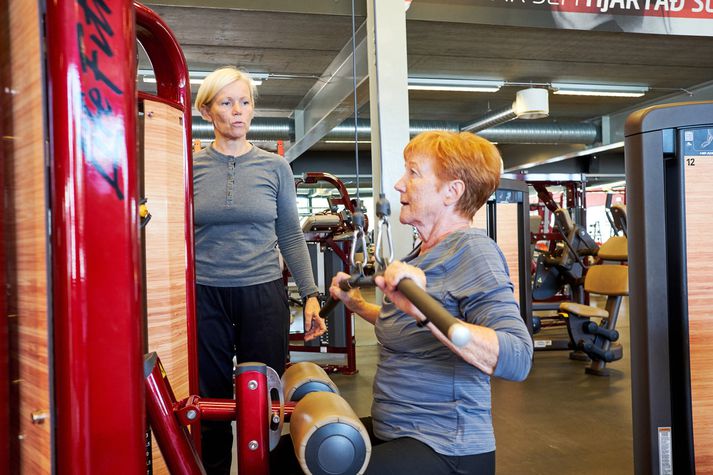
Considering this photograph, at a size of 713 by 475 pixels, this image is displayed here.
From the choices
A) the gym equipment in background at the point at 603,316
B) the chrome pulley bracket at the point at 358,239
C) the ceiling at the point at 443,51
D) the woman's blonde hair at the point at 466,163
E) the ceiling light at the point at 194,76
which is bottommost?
the gym equipment in background at the point at 603,316

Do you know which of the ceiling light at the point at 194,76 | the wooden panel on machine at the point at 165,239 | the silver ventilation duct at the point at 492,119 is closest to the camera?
the wooden panel on machine at the point at 165,239

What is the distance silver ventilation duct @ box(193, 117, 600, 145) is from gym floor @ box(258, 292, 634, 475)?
5.46 meters

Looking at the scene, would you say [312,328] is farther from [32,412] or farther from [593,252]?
[593,252]

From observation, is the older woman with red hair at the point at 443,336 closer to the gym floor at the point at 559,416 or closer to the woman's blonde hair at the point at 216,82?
the woman's blonde hair at the point at 216,82

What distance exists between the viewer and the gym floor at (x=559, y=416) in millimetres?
3008

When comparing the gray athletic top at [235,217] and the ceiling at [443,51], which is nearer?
the gray athletic top at [235,217]

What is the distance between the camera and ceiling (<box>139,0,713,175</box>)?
6.27 metres

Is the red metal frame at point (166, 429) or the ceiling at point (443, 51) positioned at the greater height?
the ceiling at point (443, 51)

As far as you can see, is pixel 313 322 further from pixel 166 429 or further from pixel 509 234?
pixel 509 234

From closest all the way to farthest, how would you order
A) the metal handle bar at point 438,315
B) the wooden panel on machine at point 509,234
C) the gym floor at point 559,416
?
the metal handle bar at point 438,315 → the gym floor at point 559,416 → the wooden panel on machine at point 509,234

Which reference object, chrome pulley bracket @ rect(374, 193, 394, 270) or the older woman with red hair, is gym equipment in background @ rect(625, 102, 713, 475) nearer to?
the older woman with red hair

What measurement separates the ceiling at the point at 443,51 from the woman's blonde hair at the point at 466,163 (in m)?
3.31

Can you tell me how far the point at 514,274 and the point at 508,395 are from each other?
197 cm

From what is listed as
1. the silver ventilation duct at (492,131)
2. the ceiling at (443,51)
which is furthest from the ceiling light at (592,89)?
the silver ventilation duct at (492,131)
